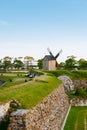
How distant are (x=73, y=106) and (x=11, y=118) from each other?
3393 centimetres

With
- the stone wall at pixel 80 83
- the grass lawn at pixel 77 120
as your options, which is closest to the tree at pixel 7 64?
the stone wall at pixel 80 83

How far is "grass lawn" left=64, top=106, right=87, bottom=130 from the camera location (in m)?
34.2

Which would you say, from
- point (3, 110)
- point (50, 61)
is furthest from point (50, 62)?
point (3, 110)

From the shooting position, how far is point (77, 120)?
124ft

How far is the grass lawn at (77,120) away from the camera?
34.2 meters

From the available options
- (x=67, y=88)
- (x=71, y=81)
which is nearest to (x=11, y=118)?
(x=67, y=88)

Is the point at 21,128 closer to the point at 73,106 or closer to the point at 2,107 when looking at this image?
the point at 2,107

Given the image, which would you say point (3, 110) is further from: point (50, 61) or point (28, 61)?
point (28, 61)

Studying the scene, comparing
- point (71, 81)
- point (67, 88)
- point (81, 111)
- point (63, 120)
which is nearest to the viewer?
point (63, 120)

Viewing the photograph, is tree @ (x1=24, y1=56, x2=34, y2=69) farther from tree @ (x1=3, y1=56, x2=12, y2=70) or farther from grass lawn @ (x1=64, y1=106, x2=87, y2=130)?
grass lawn @ (x1=64, y1=106, x2=87, y2=130)

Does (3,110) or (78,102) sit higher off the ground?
(3,110)

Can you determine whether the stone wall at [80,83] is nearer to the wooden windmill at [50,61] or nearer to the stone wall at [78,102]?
the stone wall at [78,102]

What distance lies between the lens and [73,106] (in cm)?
5103

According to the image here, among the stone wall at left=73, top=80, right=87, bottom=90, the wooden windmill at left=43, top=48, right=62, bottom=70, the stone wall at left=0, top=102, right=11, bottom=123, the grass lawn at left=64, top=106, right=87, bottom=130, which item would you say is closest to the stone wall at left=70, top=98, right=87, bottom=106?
the grass lawn at left=64, top=106, right=87, bottom=130
